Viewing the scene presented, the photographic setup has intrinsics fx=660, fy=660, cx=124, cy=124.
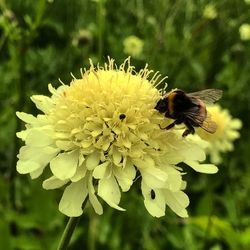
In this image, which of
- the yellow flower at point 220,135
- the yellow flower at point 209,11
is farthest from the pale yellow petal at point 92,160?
the yellow flower at point 209,11

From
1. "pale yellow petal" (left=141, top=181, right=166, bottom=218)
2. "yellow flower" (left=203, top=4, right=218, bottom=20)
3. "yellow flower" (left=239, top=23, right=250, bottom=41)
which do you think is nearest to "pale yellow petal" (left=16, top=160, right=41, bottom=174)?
"pale yellow petal" (left=141, top=181, right=166, bottom=218)

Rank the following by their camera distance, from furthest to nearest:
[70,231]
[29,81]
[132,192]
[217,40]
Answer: [217,40], [29,81], [132,192], [70,231]

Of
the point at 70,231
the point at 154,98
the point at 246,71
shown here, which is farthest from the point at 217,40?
the point at 70,231

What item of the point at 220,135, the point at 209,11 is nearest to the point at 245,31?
the point at 209,11

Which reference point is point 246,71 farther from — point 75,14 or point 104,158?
point 104,158

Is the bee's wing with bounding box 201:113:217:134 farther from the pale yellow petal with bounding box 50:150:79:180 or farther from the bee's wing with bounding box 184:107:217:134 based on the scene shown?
the pale yellow petal with bounding box 50:150:79:180
